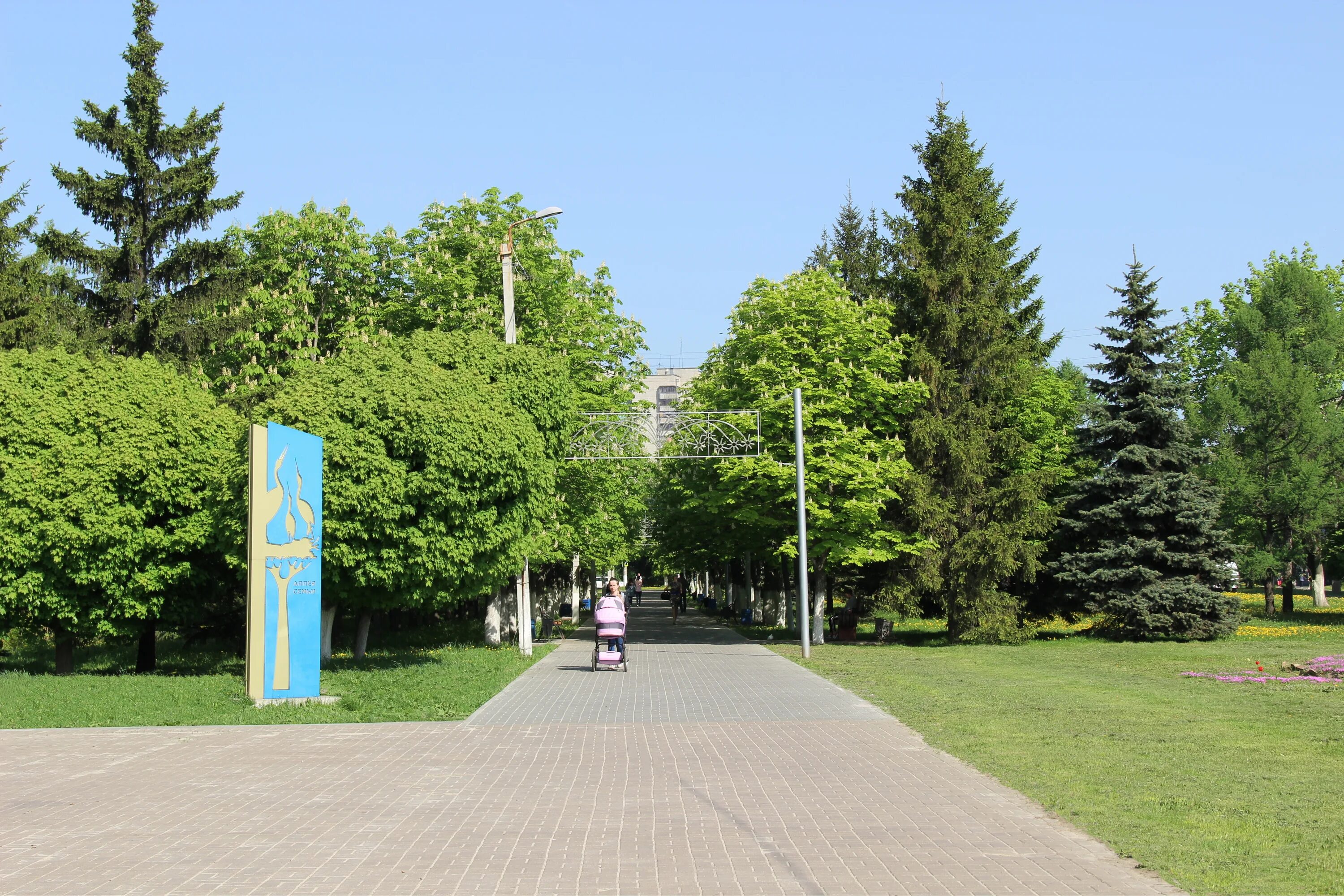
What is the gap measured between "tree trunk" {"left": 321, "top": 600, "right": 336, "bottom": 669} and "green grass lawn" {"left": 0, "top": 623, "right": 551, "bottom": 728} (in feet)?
1.04

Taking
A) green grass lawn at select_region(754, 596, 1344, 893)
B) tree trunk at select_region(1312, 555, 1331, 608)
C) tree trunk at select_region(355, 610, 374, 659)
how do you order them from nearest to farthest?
green grass lawn at select_region(754, 596, 1344, 893) → tree trunk at select_region(355, 610, 374, 659) → tree trunk at select_region(1312, 555, 1331, 608)

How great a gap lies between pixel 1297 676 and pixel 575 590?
38.2 metres

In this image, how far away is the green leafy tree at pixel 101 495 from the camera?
21.5 metres

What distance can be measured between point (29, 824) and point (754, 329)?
27221mm

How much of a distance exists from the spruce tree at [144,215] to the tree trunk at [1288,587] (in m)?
41.3

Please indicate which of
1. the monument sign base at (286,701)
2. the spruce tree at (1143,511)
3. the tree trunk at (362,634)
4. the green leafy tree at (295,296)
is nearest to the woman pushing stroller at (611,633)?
the monument sign base at (286,701)

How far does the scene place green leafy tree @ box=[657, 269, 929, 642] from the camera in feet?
103

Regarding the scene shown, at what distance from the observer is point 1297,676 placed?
20.1 meters

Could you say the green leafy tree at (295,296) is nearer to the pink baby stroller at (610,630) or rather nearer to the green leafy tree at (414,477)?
the green leafy tree at (414,477)

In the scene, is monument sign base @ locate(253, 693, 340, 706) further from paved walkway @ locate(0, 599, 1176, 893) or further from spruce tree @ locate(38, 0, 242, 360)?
spruce tree @ locate(38, 0, 242, 360)

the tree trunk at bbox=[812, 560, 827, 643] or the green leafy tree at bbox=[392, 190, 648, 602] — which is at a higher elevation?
the green leafy tree at bbox=[392, 190, 648, 602]

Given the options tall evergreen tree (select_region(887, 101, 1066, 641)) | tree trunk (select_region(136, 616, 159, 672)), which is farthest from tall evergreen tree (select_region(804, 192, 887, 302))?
tree trunk (select_region(136, 616, 159, 672))

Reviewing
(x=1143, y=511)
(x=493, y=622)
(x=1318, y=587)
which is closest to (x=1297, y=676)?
(x=1143, y=511)

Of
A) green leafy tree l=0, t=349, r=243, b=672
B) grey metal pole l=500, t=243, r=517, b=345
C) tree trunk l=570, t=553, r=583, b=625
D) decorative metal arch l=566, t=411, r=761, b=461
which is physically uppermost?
grey metal pole l=500, t=243, r=517, b=345
